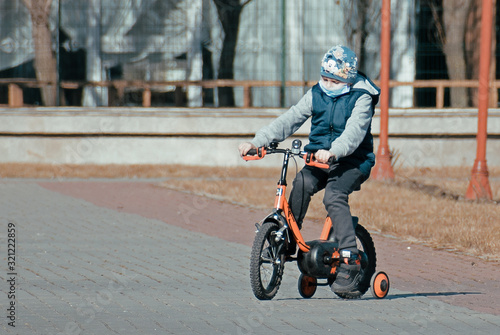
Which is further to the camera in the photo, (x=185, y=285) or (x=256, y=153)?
(x=185, y=285)

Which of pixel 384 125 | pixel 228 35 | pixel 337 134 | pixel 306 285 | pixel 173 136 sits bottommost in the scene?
pixel 306 285

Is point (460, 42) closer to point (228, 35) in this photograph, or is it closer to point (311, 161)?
point (228, 35)

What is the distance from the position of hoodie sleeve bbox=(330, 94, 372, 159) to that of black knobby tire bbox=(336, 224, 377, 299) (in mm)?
732

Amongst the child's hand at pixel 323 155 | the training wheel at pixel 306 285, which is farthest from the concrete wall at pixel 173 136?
the child's hand at pixel 323 155

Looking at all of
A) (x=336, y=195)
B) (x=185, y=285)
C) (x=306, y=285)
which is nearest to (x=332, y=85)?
(x=336, y=195)

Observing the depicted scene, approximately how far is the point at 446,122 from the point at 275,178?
12.5 feet

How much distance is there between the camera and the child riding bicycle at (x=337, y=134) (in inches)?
234

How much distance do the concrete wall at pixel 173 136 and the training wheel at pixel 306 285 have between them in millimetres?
10361

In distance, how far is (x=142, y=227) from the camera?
32.7ft

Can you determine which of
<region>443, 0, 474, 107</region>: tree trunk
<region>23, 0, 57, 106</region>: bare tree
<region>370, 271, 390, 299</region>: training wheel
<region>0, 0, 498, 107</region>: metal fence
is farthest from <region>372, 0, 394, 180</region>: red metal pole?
<region>370, 271, 390, 299</region>: training wheel

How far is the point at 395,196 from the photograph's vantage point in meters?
12.2

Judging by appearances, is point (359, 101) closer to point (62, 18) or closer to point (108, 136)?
point (108, 136)

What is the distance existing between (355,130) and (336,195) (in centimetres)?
46

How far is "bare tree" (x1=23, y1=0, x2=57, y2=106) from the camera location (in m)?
17.2
